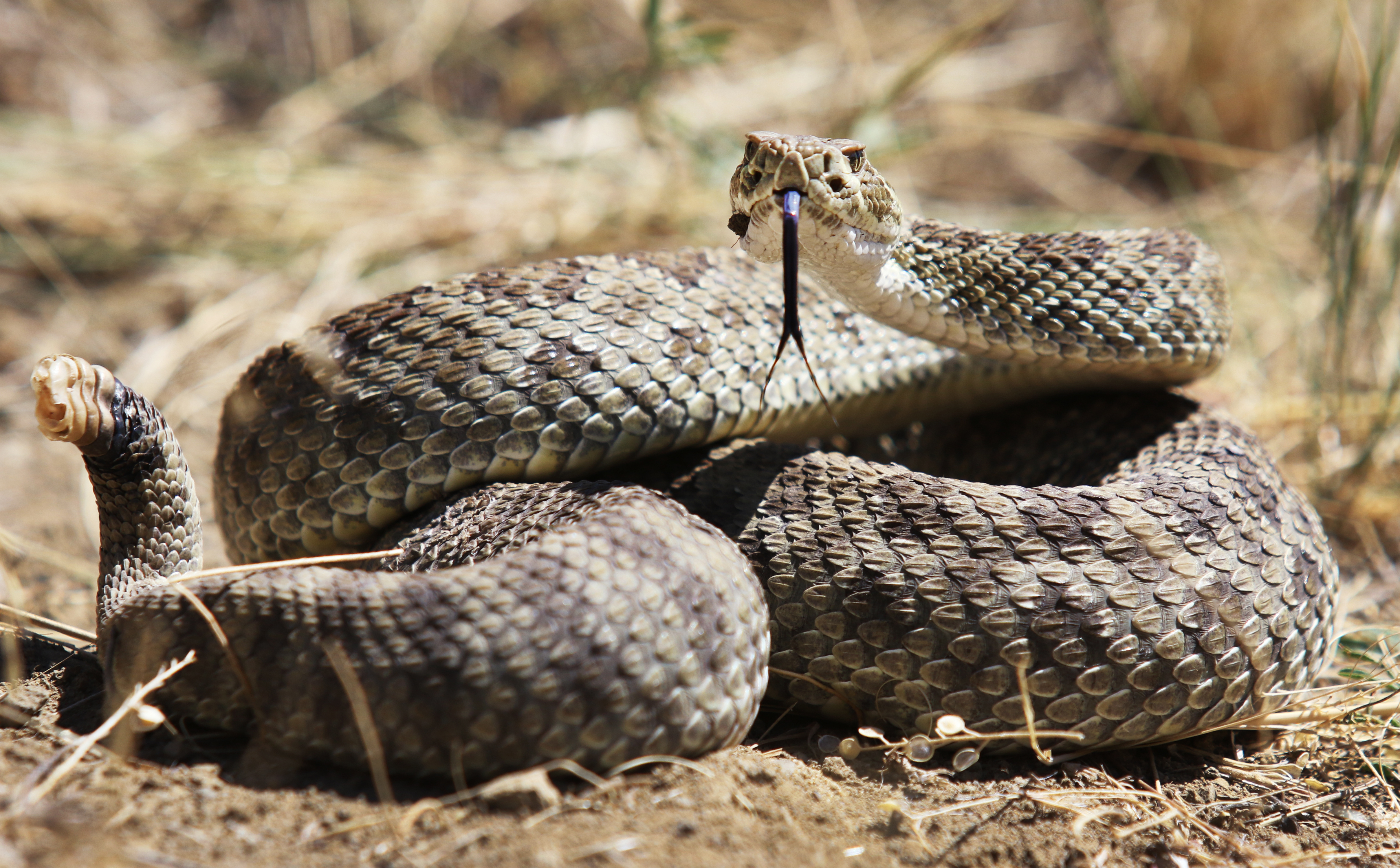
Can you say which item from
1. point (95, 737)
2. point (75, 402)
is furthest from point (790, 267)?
point (95, 737)

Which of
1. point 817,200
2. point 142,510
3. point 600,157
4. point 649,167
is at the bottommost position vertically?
point 142,510

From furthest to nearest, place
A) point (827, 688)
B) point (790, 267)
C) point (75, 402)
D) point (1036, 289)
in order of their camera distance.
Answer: point (1036, 289), point (827, 688), point (790, 267), point (75, 402)

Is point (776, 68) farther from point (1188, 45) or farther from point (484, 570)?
point (484, 570)

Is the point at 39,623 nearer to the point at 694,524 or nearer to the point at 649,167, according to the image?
the point at 694,524

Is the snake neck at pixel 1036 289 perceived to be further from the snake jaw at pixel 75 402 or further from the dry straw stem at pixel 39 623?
the dry straw stem at pixel 39 623

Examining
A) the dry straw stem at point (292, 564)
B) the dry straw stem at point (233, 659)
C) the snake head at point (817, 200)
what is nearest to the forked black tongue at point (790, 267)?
the snake head at point (817, 200)

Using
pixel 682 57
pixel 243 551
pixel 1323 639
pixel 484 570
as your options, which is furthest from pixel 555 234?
pixel 1323 639
